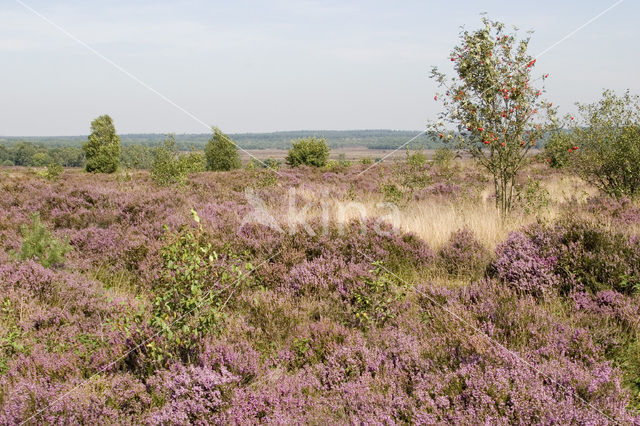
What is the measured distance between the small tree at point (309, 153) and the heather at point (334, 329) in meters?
25.4

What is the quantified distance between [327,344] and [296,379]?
1.91 ft

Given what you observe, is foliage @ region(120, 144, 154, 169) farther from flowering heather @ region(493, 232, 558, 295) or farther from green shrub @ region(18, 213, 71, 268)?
flowering heather @ region(493, 232, 558, 295)

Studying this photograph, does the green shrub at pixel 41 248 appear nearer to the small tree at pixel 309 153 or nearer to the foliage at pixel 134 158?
the small tree at pixel 309 153

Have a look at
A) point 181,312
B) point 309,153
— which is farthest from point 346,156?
point 181,312

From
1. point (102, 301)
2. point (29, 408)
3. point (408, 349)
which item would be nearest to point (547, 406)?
point (408, 349)

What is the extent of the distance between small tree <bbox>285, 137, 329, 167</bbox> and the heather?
2539cm

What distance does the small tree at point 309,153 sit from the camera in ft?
107

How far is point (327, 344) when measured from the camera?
13.6 ft

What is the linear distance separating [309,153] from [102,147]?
42.7 meters

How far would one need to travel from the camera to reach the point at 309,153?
32.9m

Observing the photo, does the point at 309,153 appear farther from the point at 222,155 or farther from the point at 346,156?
the point at 346,156

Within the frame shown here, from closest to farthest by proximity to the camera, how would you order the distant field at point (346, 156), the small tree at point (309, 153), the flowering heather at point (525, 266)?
the flowering heather at point (525, 266) → the distant field at point (346, 156) → the small tree at point (309, 153)

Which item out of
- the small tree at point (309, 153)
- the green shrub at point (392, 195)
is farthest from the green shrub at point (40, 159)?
the green shrub at point (392, 195)

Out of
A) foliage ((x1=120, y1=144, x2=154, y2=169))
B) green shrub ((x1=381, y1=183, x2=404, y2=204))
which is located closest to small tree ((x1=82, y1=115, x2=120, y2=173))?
foliage ((x1=120, y1=144, x2=154, y2=169))
